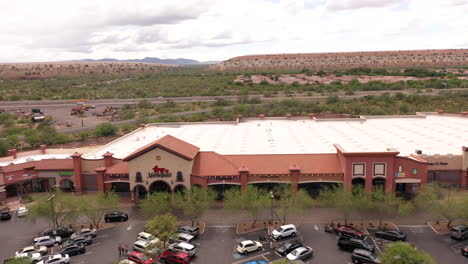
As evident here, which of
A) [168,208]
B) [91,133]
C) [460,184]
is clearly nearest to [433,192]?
[460,184]

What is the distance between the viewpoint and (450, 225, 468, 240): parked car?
36.8 meters

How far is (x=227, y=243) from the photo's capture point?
3744 centimetres

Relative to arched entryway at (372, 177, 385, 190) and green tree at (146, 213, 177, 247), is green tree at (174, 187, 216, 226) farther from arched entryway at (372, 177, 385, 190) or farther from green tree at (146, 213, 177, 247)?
arched entryway at (372, 177, 385, 190)

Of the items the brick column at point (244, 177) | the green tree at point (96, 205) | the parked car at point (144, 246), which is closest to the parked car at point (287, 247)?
the brick column at point (244, 177)

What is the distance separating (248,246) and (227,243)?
9.30 feet

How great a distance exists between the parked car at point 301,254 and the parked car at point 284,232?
3574mm

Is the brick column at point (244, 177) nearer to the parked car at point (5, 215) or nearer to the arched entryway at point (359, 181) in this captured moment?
the arched entryway at point (359, 181)

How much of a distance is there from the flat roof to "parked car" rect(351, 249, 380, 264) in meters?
15.7

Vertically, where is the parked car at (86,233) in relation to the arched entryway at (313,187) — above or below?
below

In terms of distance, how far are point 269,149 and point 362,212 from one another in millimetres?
15582

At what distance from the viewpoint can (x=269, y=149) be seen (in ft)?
176

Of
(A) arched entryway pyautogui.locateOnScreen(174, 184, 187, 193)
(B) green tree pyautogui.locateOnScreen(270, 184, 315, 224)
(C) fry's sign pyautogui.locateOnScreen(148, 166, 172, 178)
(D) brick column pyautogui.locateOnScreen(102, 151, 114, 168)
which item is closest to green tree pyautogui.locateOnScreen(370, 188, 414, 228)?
(B) green tree pyautogui.locateOnScreen(270, 184, 315, 224)

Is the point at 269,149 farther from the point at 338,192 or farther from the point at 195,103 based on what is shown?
the point at 195,103

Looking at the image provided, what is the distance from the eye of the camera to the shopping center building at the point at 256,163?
147ft
